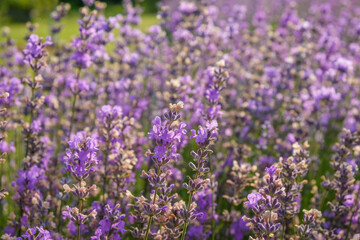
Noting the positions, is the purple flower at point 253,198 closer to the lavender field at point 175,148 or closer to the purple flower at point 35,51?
the lavender field at point 175,148

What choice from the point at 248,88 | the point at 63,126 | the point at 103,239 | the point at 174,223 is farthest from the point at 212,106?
the point at 248,88

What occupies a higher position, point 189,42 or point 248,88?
point 189,42

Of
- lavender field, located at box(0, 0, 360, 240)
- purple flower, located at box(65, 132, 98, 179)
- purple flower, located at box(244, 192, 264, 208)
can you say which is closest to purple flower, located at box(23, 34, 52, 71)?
lavender field, located at box(0, 0, 360, 240)

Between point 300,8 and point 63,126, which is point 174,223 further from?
point 300,8

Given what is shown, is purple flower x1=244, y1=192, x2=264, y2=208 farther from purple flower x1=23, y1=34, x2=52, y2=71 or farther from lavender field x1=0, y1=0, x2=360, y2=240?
purple flower x1=23, y1=34, x2=52, y2=71

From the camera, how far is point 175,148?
6.21 feet

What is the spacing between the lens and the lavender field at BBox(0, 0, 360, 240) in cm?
197

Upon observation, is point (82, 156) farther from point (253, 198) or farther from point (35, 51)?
point (35, 51)

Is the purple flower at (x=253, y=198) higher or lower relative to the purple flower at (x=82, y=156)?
lower

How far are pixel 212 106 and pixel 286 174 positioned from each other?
80 cm

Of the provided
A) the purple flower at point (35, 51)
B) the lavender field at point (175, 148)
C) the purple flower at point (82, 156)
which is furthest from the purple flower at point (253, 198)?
the purple flower at point (35, 51)

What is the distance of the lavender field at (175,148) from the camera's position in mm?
1974

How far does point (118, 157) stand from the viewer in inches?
98.2

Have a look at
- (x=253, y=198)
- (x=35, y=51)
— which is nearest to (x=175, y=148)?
(x=253, y=198)
